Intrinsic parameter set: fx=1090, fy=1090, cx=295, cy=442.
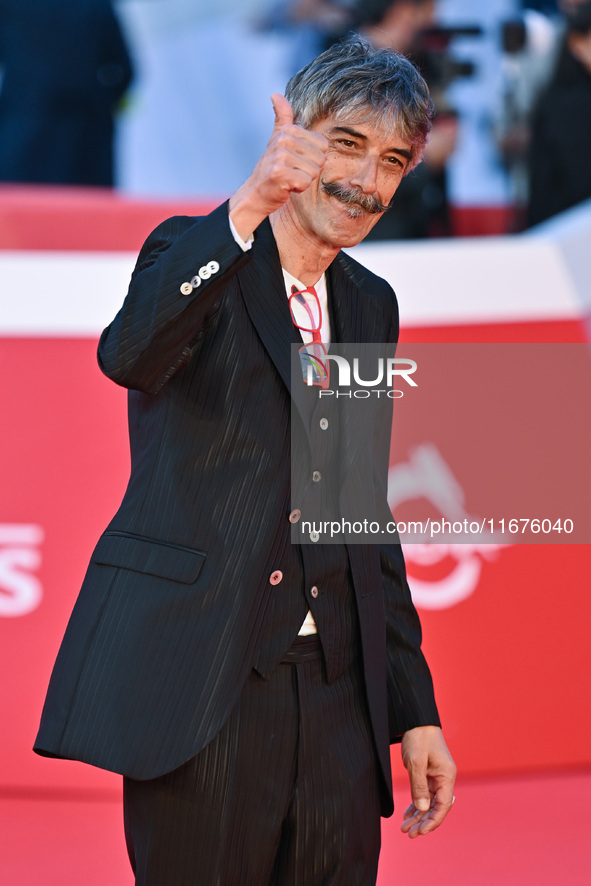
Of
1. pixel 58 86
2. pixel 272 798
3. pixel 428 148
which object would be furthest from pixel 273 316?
pixel 58 86

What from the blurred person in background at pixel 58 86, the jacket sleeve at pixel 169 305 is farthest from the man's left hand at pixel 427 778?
the blurred person in background at pixel 58 86

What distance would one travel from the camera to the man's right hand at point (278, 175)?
3.77 feet

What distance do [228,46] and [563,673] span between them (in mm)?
5943

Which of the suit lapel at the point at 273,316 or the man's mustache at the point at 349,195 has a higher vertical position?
the man's mustache at the point at 349,195

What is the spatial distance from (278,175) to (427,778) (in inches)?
36.2

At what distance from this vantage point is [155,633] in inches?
50.8

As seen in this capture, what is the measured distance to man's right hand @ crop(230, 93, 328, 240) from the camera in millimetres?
1148

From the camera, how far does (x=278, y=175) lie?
3.76 feet

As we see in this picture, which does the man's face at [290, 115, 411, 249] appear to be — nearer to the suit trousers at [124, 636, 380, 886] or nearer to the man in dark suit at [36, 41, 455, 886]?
the man in dark suit at [36, 41, 455, 886]

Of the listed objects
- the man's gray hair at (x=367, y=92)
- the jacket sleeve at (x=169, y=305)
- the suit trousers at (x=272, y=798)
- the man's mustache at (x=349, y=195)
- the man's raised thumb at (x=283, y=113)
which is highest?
the man's gray hair at (x=367, y=92)

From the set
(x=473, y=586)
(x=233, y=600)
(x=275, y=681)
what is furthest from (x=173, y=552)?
(x=473, y=586)

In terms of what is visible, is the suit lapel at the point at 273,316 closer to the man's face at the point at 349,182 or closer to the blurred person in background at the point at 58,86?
the man's face at the point at 349,182

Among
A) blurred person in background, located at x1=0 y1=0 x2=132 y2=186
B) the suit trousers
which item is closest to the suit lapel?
the suit trousers

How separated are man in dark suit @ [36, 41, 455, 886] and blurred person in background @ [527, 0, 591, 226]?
2.36 m
